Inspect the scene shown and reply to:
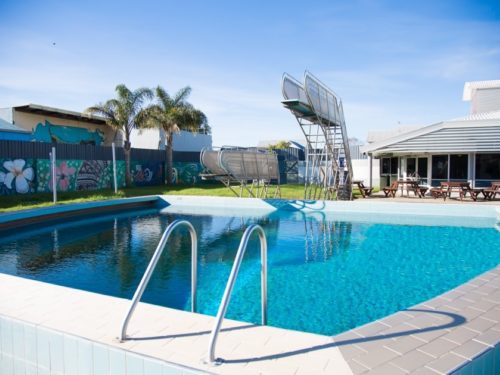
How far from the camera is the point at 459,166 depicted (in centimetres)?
1828

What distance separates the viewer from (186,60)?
50.3ft

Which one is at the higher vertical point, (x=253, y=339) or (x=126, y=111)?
(x=126, y=111)

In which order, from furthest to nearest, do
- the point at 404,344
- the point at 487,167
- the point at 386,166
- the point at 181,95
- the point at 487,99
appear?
1. the point at 181,95
2. the point at 487,99
3. the point at 386,166
4. the point at 487,167
5. the point at 404,344

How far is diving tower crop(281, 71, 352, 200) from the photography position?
42.4ft

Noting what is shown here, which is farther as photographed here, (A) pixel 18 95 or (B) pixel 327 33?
(A) pixel 18 95

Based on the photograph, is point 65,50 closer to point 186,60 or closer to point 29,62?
point 29,62

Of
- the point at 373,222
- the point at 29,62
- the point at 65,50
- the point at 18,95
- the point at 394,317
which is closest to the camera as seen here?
the point at 394,317

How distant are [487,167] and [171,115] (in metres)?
18.8

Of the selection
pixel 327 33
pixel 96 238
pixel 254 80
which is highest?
pixel 327 33

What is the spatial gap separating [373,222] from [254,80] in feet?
29.6

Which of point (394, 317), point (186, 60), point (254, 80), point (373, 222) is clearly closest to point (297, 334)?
point (394, 317)

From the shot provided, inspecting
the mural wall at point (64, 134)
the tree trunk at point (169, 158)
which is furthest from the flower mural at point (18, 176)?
the tree trunk at point (169, 158)

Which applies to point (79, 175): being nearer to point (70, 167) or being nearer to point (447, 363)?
point (70, 167)

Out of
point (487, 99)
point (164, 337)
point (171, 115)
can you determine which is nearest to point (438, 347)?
point (164, 337)
